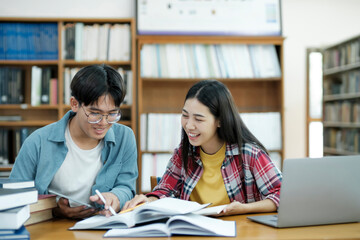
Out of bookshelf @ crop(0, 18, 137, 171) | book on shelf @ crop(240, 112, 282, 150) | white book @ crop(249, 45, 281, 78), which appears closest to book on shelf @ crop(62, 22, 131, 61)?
bookshelf @ crop(0, 18, 137, 171)

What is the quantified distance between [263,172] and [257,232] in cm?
46

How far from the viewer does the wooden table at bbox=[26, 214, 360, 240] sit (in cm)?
116

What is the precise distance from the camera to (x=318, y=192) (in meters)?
1.24

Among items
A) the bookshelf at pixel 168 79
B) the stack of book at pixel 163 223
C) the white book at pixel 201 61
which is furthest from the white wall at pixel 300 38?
the stack of book at pixel 163 223

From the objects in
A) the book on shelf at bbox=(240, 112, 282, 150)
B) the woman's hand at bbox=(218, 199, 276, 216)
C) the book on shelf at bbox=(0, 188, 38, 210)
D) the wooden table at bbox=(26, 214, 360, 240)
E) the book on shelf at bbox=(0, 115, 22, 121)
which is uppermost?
the book on shelf at bbox=(0, 115, 22, 121)

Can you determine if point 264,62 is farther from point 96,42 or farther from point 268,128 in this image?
point 96,42

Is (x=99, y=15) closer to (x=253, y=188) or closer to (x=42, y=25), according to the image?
(x=42, y=25)

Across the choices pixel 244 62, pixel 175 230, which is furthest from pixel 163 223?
pixel 244 62

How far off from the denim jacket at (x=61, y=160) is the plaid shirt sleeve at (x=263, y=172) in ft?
1.53

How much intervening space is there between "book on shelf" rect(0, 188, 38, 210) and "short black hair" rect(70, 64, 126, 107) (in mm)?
428

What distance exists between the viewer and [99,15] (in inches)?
157

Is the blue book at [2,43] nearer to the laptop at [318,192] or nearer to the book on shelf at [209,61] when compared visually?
the book on shelf at [209,61]

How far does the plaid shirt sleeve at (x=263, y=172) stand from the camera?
1600mm

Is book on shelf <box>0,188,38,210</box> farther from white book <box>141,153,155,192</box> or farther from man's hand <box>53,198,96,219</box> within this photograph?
white book <box>141,153,155,192</box>
